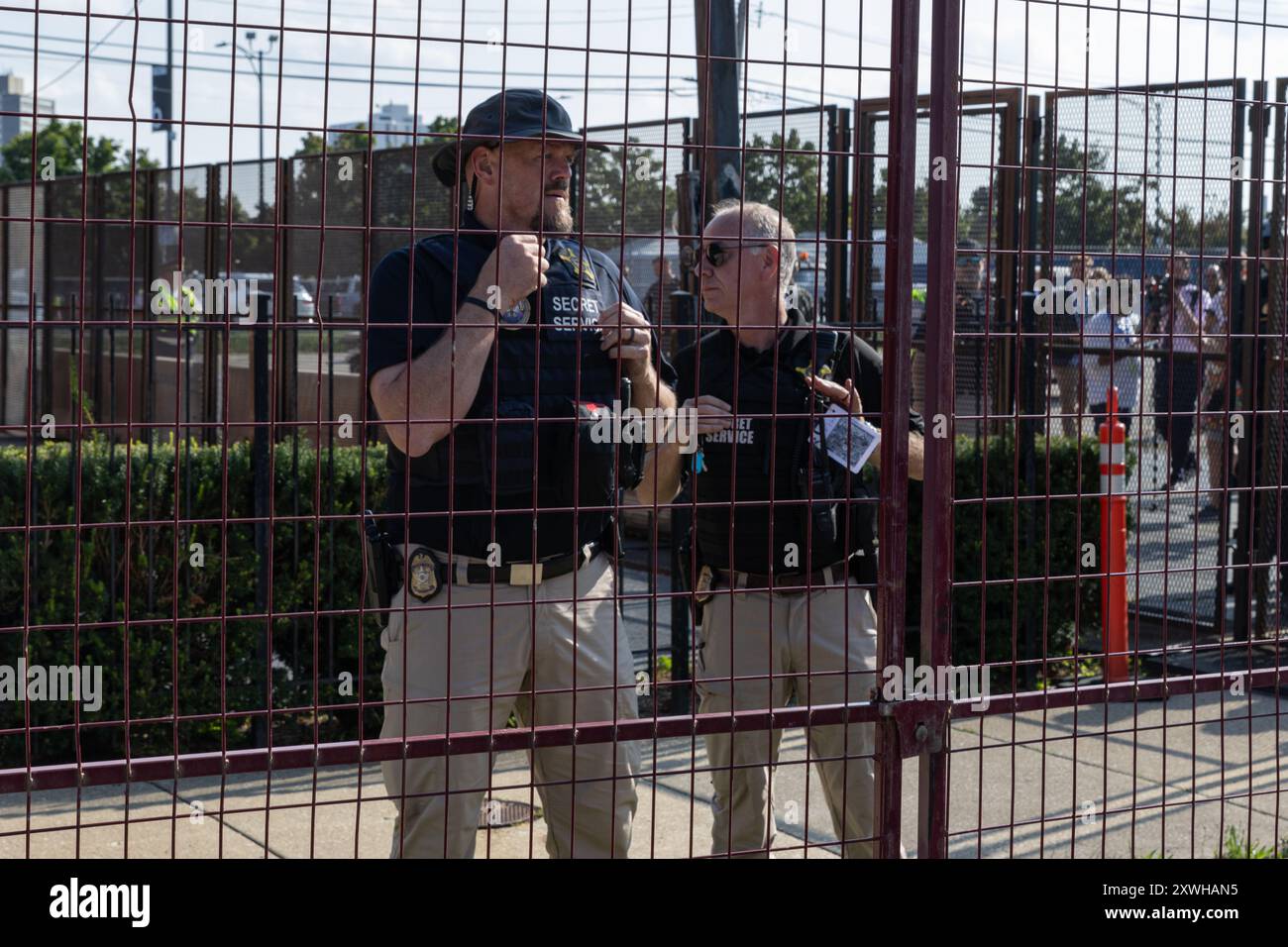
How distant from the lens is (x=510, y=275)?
127 inches

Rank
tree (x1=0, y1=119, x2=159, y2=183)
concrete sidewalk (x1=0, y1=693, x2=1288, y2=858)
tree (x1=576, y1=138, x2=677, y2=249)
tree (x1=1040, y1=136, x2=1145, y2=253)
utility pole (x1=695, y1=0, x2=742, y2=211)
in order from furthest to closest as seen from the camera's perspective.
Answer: tree (x1=0, y1=119, x2=159, y2=183) < tree (x1=576, y1=138, x2=677, y2=249) < tree (x1=1040, y1=136, x2=1145, y2=253) < utility pole (x1=695, y1=0, x2=742, y2=211) < concrete sidewalk (x1=0, y1=693, x2=1288, y2=858)

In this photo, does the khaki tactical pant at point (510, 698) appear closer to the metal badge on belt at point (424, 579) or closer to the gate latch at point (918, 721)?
the metal badge on belt at point (424, 579)

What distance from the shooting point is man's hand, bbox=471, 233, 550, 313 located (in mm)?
3197

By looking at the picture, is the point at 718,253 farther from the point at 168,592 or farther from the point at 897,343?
the point at 168,592

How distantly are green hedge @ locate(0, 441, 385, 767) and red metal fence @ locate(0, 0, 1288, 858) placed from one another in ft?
0.07

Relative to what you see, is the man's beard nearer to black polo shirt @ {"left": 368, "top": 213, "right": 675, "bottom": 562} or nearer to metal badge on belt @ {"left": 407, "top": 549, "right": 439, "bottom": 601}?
black polo shirt @ {"left": 368, "top": 213, "right": 675, "bottom": 562}

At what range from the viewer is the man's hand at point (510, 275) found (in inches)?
126

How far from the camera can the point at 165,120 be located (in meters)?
2.40

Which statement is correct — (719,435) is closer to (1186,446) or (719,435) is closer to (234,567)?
(234,567)

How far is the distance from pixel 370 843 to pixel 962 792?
2.38 metres

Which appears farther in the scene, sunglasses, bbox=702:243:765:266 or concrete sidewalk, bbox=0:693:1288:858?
concrete sidewalk, bbox=0:693:1288:858

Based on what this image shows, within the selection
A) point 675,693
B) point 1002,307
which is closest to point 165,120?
point 675,693

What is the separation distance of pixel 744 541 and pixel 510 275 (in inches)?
55.2

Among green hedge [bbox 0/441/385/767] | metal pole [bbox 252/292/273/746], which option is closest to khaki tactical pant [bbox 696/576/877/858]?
green hedge [bbox 0/441/385/767]
